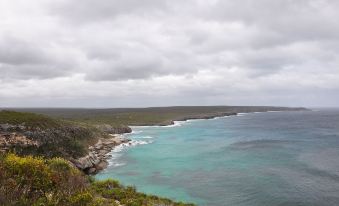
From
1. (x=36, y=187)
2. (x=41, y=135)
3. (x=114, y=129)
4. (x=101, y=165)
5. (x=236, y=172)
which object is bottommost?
(x=101, y=165)

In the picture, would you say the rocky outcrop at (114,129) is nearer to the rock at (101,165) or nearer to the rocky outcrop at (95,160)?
the rocky outcrop at (95,160)

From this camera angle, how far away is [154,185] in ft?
149

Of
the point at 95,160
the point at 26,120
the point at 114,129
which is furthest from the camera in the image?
the point at 114,129

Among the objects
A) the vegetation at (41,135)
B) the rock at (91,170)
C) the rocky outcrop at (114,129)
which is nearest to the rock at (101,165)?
the rock at (91,170)

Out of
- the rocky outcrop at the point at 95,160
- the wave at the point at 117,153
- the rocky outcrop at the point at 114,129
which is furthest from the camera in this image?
the rocky outcrop at the point at 114,129

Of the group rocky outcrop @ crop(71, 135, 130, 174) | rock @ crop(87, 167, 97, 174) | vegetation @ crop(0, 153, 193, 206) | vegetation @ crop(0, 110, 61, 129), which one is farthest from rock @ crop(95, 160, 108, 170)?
vegetation @ crop(0, 153, 193, 206)

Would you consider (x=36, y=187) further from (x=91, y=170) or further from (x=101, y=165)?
(x=101, y=165)

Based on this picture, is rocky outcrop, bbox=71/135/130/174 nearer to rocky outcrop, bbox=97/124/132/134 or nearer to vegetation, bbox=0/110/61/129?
vegetation, bbox=0/110/61/129

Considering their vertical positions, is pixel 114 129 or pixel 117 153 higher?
pixel 114 129

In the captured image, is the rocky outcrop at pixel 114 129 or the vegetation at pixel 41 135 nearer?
the vegetation at pixel 41 135

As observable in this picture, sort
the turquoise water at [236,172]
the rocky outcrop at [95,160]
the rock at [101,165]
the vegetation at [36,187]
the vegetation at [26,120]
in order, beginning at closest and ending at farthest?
the vegetation at [36,187]
the turquoise water at [236,172]
the rocky outcrop at [95,160]
the rock at [101,165]
the vegetation at [26,120]

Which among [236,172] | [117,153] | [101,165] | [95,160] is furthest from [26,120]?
[236,172]

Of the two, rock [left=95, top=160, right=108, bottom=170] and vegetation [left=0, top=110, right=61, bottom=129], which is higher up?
vegetation [left=0, top=110, right=61, bottom=129]

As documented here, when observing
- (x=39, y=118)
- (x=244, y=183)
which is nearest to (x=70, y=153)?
(x=39, y=118)
